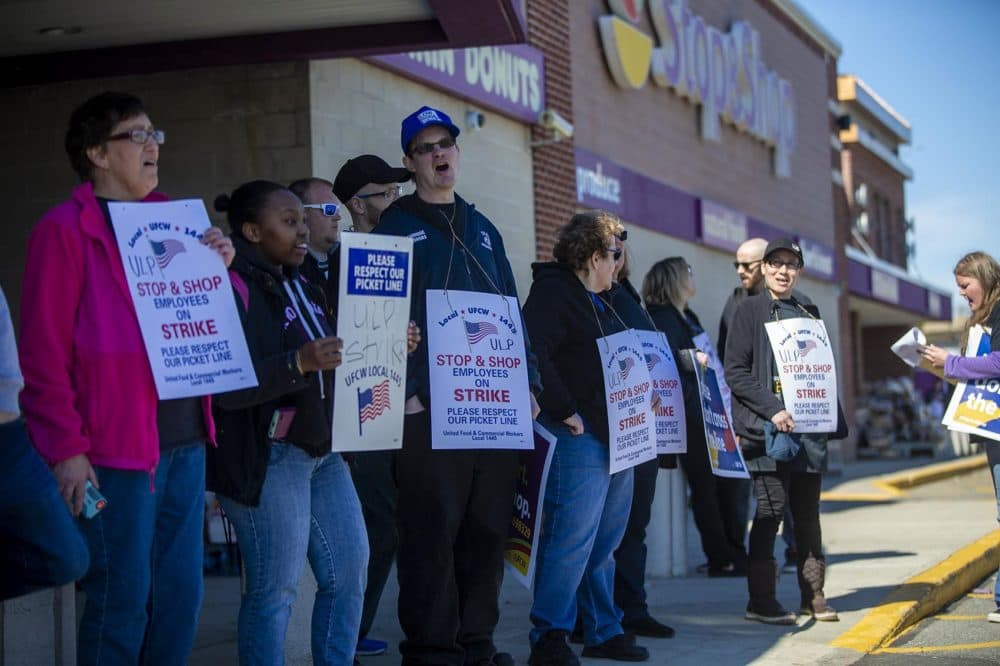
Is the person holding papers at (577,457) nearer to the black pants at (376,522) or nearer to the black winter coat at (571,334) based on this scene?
the black winter coat at (571,334)

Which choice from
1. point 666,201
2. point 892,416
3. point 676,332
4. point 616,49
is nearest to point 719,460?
point 676,332

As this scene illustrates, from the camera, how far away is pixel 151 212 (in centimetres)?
399

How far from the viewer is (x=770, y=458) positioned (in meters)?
7.11

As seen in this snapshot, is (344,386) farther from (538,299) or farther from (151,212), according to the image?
(538,299)

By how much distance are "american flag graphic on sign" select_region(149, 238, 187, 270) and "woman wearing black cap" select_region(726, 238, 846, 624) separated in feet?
12.7

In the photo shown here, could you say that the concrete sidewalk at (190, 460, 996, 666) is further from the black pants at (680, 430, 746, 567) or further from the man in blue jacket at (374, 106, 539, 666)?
the man in blue jacket at (374, 106, 539, 666)

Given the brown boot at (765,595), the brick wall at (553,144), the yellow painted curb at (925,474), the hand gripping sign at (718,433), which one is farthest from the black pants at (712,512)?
the yellow painted curb at (925,474)

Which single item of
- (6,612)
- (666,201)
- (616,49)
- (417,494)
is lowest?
(6,612)

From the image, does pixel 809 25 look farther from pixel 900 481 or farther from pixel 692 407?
pixel 692 407

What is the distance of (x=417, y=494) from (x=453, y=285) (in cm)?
82

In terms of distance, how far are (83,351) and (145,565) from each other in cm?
64

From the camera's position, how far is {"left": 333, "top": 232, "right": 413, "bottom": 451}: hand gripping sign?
4633mm

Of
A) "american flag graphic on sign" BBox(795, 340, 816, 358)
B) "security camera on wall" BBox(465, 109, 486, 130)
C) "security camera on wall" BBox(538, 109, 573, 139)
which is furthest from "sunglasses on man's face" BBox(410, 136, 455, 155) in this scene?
"security camera on wall" BBox(538, 109, 573, 139)

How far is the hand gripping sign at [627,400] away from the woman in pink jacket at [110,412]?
2347 millimetres
